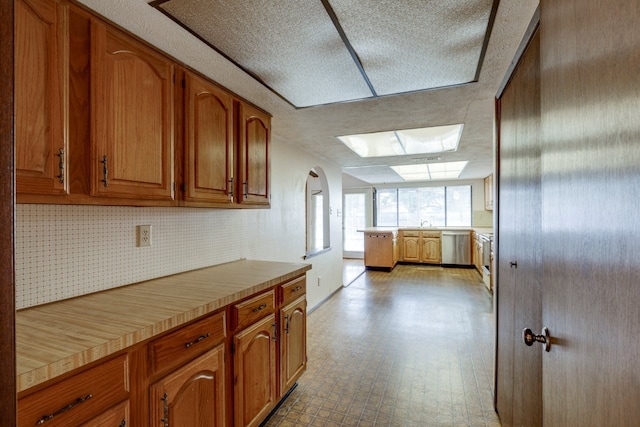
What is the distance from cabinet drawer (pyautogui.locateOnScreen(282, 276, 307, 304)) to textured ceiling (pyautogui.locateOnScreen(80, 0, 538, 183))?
1283 millimetres

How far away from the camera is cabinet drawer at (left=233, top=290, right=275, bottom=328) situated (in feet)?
5.24

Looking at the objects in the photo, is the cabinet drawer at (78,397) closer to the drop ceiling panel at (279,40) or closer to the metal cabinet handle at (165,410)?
the metal cabinet handle at (165,410)

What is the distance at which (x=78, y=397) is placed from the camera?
90 cm

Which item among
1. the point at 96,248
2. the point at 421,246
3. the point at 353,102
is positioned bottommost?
the point at 421,246

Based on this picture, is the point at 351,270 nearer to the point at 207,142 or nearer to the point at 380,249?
the point at 380,249

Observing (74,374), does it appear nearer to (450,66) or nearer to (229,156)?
(229,156)

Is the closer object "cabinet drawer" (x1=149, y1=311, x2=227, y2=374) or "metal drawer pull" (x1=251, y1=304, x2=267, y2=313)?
"cabinet drawer" (x1=149, y1=311, x2=227, y2=374)

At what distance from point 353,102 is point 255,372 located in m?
1.84

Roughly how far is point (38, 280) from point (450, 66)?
2.19 meters

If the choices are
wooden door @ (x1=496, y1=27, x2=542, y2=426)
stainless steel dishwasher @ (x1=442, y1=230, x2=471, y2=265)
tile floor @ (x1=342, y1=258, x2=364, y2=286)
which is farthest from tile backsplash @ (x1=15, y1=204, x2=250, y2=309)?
stainless steel dishwasher @ (x1=442, y1=230, x2=471, y2=265)

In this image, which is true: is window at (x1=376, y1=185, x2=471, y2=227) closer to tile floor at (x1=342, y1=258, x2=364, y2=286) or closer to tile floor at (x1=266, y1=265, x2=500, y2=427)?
tile floor at (x1=342, y1=258, x2=364, y2=286)

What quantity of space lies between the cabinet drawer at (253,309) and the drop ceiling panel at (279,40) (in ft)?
4.21

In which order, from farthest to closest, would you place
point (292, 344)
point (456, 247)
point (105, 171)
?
point (456, 247) → point (292, 344) → point (105, 171)

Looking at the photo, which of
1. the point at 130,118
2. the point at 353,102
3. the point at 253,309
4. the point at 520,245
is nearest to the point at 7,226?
the point at 130,118
